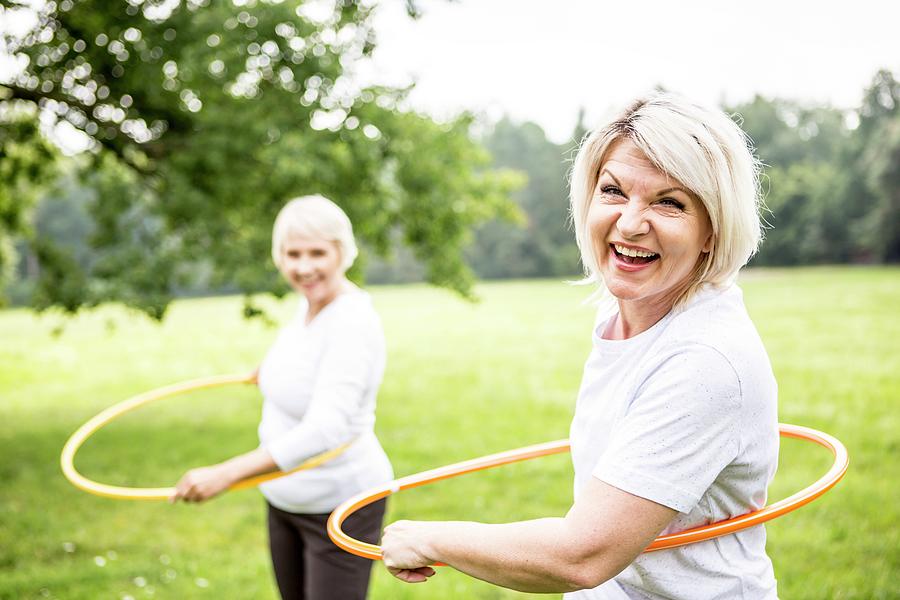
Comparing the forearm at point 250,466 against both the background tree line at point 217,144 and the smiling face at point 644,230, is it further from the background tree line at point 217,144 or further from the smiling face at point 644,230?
the background tree line at point 217,144

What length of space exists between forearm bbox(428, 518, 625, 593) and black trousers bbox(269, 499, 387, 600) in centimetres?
162

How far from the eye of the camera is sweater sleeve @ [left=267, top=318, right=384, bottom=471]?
3.19 m

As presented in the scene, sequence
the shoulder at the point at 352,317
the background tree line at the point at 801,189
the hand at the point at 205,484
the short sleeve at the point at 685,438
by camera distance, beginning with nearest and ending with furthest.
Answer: the short sleeve at the point at 685,438 < the hand at the point at 205,484 < the shoulder at the point at 352,317 < the background tree line at the point at 801,189

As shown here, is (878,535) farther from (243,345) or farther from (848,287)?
(848,287)

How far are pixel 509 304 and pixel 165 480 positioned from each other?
26.7 metres

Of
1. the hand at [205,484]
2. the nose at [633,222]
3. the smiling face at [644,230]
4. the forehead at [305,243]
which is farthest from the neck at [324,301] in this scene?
the nose at [633,222]

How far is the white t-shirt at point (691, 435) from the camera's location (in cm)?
172

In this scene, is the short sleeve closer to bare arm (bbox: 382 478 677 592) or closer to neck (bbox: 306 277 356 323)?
bare arm (bbox: 382 478 677 592)

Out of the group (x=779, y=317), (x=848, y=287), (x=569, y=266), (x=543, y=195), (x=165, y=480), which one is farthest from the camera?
(x=543, y=195)

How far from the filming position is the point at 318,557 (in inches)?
135

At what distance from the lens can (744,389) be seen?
173 cm

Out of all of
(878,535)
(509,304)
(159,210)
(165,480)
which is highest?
(159,210)

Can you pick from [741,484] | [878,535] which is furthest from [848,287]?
[741,484]

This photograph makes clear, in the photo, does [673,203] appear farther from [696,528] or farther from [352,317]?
[352,317]
